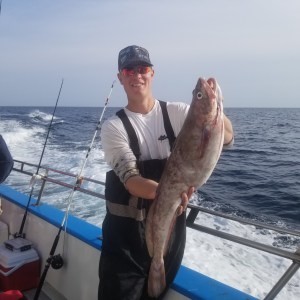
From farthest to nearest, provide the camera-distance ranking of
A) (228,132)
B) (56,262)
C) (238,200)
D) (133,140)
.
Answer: (238,200) < (56,262) < (133,140) < (228,132)

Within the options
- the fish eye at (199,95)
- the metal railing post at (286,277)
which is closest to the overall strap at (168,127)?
the fish eye at (199,95)

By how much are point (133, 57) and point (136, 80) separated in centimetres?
17

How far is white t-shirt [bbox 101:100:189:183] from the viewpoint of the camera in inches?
95.6

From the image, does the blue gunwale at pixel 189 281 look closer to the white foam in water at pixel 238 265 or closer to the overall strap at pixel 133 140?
the overall strap at pixel 133 140

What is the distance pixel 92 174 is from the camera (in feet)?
39.8

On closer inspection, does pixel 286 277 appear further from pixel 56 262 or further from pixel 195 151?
pixel 56 262

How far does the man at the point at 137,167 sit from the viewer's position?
253 cm

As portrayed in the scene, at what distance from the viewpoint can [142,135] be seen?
2562 mm

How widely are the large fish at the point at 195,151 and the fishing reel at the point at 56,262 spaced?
6.35 feet

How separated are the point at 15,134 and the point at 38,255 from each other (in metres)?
18.0

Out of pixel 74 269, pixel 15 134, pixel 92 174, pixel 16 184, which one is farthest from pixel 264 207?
pixel 15 134

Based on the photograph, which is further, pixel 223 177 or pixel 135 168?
pixel 223 177

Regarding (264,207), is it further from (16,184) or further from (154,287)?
(154,287)

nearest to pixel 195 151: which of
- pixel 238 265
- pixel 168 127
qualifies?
pixel 168 127
